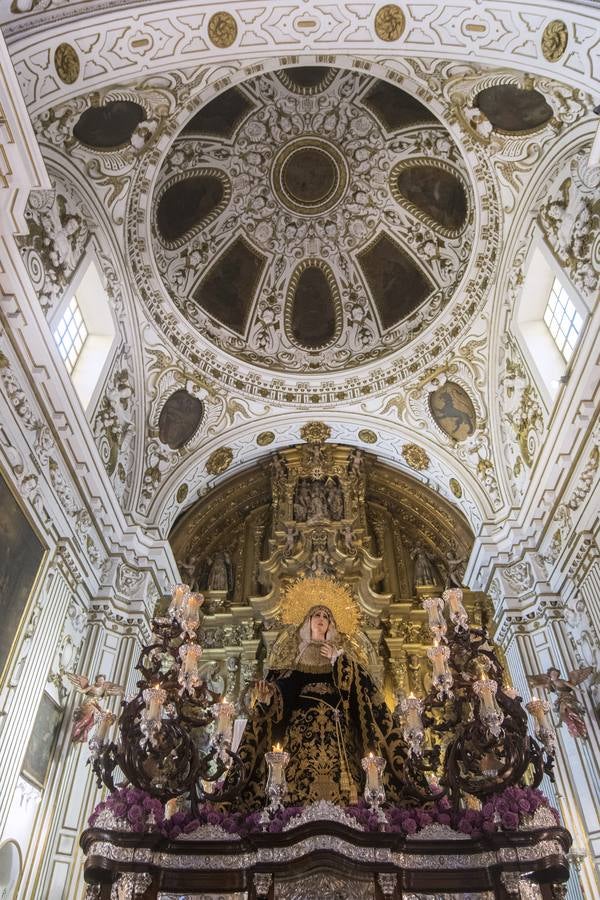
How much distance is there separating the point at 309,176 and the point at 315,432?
564 centimetres

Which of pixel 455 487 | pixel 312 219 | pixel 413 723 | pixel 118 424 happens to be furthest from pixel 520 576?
pixel 312 219

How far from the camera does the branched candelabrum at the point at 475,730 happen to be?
22.4 ft

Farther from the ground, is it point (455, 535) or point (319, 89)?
point (319, 89)

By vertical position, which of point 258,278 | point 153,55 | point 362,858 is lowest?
point 362,858

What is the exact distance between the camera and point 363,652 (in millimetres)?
12805

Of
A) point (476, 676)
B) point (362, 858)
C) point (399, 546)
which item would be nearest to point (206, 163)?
point (399, 546)

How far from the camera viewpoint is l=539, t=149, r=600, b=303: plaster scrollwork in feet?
32.8

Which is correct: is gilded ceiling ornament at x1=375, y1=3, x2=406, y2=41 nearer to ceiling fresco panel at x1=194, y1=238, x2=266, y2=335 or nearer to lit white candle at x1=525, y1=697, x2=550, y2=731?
ceiling fresco panel at x1=194, y1=238, x2=266, y2=335

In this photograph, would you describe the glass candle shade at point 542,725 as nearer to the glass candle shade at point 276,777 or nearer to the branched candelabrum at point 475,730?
Result: the branched candelabrum at point 475,730

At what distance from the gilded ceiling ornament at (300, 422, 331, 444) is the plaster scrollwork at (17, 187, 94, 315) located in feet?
20.7

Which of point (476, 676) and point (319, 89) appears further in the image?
point (319, 89)

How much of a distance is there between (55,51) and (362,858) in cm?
1005

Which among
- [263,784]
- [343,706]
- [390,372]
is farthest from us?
[390,372]

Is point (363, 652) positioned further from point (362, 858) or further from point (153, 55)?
point (153, 55)
